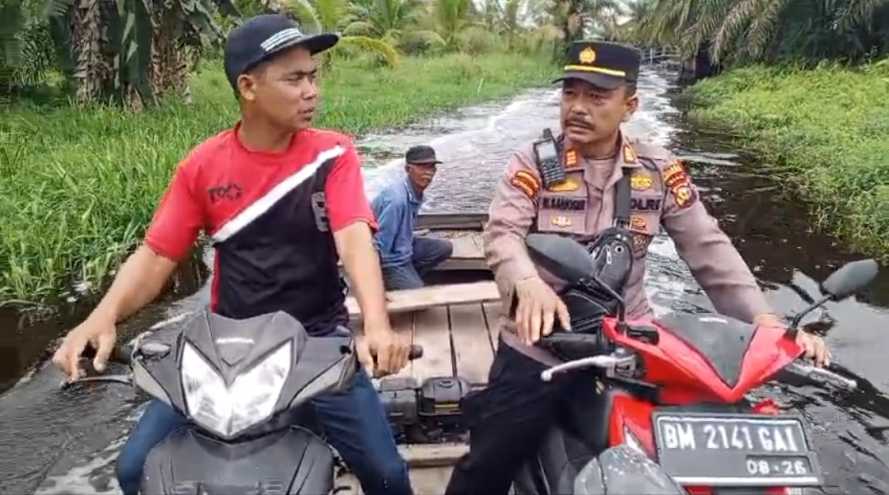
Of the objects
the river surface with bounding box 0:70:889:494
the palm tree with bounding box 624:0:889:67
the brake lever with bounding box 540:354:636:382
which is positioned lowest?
the palm tree with bounding box 624:0:889:67

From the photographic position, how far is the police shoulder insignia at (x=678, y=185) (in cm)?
305

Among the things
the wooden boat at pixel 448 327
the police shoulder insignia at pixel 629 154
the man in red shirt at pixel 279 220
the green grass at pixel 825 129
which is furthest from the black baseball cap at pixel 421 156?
the green grass at pixel 825 129

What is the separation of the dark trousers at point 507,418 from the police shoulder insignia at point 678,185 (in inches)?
29.0

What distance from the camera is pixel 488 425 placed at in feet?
9.70

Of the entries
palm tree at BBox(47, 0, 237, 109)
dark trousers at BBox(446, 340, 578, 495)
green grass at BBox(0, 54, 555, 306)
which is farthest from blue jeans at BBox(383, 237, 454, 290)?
palm tree at BBox(47, 0, 237, 109)

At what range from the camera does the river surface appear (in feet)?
16.0

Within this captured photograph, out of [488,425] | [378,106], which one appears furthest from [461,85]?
[488,425]

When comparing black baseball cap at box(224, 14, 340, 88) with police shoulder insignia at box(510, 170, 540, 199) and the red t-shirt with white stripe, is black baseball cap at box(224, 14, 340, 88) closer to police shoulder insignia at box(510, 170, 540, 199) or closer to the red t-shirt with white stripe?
the red t-shirt with white stripe

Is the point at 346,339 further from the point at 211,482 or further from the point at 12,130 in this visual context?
the point at 12,130

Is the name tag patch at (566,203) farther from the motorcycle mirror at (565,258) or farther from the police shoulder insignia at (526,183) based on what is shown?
the motorcycle mirror at (565,258)

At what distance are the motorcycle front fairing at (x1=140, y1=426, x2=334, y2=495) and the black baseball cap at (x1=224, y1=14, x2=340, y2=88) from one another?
1.04 metres

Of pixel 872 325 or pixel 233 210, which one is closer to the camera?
pixel 233 210

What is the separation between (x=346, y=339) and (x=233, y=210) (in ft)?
1.98

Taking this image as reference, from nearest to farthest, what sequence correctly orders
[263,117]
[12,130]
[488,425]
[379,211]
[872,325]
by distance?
[263,117] < [488,425] < [379,211] < [872,325] < [12,130]
